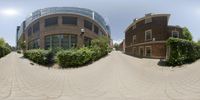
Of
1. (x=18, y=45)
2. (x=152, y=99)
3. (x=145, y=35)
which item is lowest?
(x=152, y=99)

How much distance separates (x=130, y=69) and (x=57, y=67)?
5.23m

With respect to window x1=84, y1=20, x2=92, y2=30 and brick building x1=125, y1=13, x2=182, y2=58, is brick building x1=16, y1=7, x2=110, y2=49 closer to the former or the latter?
window x1=84, y1=20, x2=92, y2=30

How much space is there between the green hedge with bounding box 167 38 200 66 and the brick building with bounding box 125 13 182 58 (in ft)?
3.56

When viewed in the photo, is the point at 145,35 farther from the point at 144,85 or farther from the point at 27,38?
the point at 27,38

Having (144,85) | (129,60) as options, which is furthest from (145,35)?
(144,85)

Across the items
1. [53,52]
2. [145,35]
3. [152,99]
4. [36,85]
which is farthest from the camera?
[145,35]

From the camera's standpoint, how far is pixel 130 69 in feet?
41.4

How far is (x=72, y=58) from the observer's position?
14422mm

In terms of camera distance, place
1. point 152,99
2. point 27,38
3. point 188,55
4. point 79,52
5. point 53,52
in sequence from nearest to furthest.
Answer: point 152,99, point 27,38, point 53,52, point 79,52, point 188,55

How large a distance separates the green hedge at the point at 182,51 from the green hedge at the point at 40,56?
8.83 m

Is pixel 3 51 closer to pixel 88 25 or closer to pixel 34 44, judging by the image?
pixel 34 44

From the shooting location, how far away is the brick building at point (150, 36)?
11516 millimetres

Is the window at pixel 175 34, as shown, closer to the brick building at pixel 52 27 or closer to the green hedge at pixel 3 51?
the brick building at pixel 52 27

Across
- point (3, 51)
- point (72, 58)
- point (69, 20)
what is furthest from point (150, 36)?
point (3, 51)
